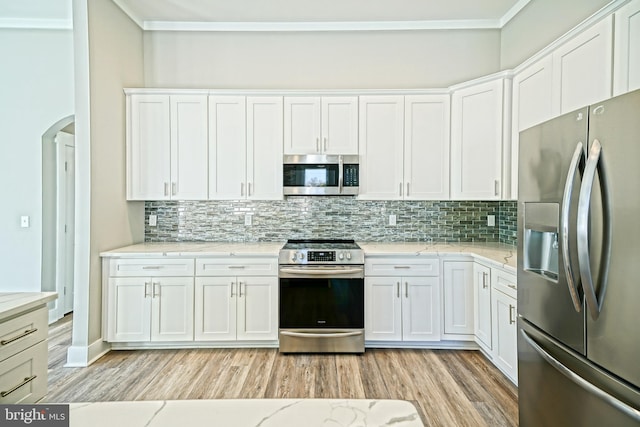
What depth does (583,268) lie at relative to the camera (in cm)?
135

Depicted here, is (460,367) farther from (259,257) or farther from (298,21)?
(298,21)

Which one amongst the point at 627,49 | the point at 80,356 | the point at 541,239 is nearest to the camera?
the point at 541,239

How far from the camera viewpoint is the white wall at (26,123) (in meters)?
3.91

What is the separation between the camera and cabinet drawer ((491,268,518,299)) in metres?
2.59

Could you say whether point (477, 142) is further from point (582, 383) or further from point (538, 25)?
point (582, 383)

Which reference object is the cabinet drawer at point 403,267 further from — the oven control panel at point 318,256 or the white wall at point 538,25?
the white wall at point 538,25

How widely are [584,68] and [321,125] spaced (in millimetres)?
2151

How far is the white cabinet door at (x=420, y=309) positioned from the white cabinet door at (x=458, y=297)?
90mm

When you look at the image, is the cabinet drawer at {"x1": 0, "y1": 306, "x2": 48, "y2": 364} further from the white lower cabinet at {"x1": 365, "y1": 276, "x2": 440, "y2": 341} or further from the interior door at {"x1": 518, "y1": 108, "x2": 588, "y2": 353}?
the white lower cabinet at {"x1": 365, "y1": 276, "x2": 440, "y2": 341}

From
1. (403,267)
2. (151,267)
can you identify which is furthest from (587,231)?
(151,267)

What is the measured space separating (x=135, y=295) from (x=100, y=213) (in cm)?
80

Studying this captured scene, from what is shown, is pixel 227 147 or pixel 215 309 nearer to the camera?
pixel 215 309

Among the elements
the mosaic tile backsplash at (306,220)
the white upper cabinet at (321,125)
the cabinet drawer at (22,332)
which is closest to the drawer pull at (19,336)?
the cabinet drawer at (22,332)

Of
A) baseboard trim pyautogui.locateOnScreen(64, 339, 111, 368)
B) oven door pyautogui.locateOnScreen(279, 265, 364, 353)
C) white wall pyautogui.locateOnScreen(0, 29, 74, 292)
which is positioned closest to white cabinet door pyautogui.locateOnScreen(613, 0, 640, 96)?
oven door pyautogui.locateOnScreen(279, 265, 364, 353)
